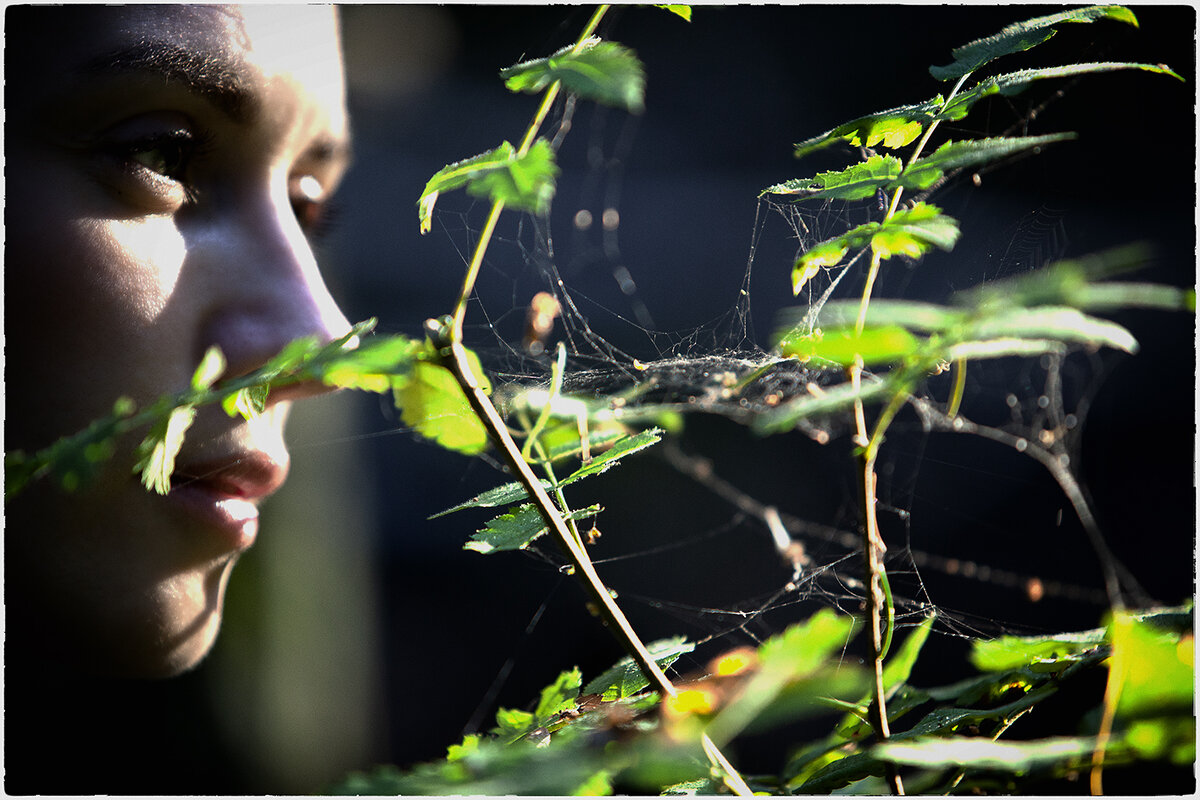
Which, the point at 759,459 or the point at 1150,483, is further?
the point at 759,459

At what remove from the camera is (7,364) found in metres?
0.58

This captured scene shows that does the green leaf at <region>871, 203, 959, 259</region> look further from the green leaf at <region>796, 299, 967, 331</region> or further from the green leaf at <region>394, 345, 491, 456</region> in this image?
the green leaf at <region>394, 345, 491, 456</region>

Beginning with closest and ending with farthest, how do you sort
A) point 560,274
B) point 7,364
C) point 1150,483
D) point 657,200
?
point 7,364, point 560,274, point 1150,483, point 657,200

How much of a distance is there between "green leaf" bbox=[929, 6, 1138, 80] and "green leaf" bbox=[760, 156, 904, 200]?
7 centimetres

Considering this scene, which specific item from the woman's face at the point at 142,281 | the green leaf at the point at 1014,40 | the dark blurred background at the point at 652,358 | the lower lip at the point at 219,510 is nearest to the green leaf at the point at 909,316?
the green leaf at the point at 1014,40

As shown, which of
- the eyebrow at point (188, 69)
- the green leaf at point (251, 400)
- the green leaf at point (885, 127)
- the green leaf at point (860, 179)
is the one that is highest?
the eyebrow at point (188, 69)

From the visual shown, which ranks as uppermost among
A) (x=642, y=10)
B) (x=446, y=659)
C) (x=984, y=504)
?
(x=642, y=10)

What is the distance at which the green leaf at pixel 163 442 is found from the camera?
1.00 ft

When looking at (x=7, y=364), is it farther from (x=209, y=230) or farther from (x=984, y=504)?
(x=984, y=504)

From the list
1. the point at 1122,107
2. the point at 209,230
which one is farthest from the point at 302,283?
the point at 1122,107

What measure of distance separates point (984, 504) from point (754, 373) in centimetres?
90

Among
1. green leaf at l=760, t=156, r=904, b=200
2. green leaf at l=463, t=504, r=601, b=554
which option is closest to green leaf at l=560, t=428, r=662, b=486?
green leaf at l=463, t=504, r=601, b=554

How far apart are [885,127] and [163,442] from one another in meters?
0.36

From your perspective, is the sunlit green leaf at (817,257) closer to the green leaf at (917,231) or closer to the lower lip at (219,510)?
the green leaf at (917,231)
